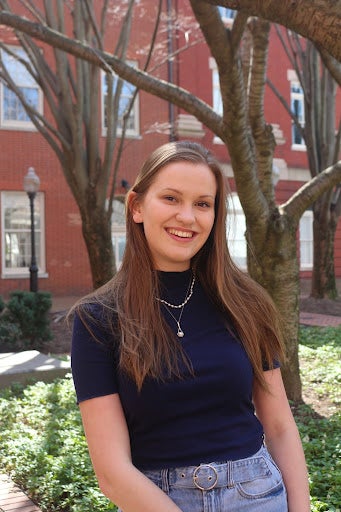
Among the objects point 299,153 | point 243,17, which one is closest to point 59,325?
point 243,17

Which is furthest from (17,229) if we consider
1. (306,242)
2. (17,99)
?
(306,242)

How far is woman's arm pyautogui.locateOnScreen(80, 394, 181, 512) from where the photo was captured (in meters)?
1.56

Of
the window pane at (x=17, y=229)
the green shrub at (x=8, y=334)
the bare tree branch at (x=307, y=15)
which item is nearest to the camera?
the bare tree branch at (x=307, y=15)

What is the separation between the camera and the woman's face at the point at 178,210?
185 cm

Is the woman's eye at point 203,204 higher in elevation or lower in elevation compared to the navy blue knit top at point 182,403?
higher

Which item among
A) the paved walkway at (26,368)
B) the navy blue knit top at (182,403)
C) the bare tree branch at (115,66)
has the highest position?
the bare tree branch at (115,66)

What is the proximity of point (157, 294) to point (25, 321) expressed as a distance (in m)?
8.27

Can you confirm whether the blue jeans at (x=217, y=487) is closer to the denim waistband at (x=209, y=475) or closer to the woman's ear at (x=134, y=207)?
the denim waistband at (x=209, y=475)

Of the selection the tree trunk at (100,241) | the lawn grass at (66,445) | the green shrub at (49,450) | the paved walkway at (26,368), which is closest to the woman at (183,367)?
the lawn grass at (66,445)

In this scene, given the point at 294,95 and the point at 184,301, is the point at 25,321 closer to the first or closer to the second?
the point at 184,301

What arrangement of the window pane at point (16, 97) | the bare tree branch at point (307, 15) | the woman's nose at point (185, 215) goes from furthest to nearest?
the window pane at point (16, 97) → the bare tree branch at point (307, 15) → the woman's nose at point (185, 215)

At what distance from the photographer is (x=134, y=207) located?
6.48 ft

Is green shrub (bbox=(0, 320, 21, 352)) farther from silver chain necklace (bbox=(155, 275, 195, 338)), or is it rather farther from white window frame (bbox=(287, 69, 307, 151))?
white window frame (bbox=(287, 69, 307, 151))

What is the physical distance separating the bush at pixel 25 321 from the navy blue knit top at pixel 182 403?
324 inches
